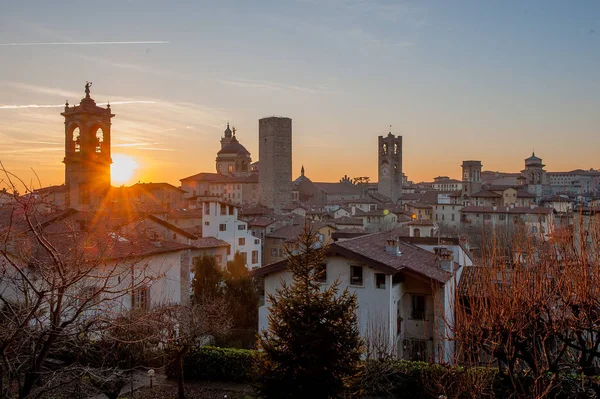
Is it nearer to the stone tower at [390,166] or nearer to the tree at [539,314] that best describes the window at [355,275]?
the tree at [539,314]

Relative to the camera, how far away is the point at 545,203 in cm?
7975

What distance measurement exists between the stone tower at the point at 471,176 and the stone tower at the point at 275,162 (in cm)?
3372

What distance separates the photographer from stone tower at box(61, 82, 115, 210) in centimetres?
3134

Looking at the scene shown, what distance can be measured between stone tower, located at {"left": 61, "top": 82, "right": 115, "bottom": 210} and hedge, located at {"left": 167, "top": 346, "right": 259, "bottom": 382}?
17.7 meters

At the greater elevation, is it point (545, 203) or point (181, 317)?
point (545, 203)

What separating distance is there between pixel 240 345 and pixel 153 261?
15.3 feet

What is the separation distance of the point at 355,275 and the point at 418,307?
2.68 metres

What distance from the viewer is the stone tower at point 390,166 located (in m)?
110

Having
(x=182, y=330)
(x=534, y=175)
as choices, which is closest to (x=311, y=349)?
(x=182, y=330)

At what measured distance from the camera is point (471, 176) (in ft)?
312

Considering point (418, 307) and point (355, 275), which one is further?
point (418, 307)

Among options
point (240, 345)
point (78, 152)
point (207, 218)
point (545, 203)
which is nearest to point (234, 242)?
point (207, 218)

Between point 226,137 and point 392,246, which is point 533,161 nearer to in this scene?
point 226,137

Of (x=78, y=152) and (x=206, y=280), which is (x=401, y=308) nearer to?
(x=206, y=280)
